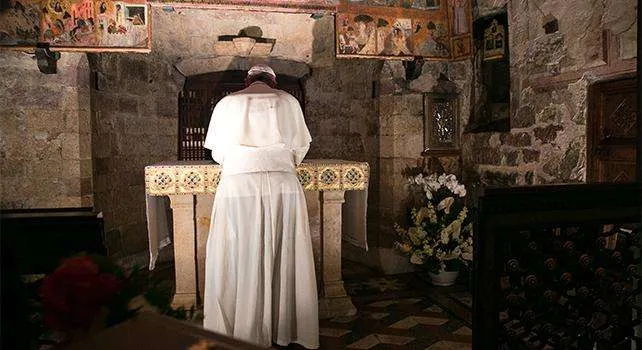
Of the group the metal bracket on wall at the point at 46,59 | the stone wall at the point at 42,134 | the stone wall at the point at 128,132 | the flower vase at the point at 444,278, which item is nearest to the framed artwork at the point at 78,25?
the metal bracket on wall at the point at 46,59

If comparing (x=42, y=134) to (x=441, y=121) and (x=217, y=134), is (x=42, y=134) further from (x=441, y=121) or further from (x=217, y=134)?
(x=441, y=121)

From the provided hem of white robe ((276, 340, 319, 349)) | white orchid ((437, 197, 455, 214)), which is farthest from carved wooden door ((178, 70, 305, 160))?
hem of white robe ((276, 340, 319, 349))

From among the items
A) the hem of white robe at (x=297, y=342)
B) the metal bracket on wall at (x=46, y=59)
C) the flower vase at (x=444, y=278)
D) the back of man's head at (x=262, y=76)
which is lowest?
the hem of white robe at (x=297, y=342)

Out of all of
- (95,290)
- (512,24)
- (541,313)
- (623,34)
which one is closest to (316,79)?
(512,24)

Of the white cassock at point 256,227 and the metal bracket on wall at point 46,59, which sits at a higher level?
the metal bracket on wall at point 46,59

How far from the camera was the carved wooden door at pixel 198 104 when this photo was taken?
642cm

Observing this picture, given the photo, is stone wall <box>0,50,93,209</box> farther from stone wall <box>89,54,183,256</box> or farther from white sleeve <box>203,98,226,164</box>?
white sleeve <box>203,98,226,164</box>

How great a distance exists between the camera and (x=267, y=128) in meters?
3.42

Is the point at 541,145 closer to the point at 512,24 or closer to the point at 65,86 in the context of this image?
the point at 512,24

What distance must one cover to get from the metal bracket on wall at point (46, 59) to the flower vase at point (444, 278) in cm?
412

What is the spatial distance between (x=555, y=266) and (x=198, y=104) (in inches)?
208

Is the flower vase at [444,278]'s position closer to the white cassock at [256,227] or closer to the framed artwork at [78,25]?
the white cassock at [256,227]

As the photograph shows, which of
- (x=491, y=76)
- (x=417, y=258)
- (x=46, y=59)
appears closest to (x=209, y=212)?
(x=46, y=59)

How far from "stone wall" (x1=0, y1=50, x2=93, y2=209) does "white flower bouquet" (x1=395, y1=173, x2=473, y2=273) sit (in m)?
3.30
